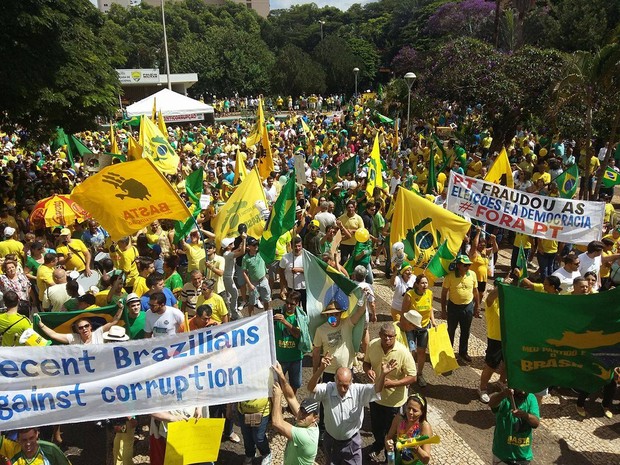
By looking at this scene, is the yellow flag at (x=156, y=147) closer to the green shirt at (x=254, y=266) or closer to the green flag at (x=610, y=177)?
the green shirt at (x=254, y=266)

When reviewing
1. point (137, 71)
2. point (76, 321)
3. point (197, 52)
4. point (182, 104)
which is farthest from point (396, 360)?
point (197, 52)

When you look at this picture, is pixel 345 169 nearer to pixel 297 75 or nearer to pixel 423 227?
pixel 423 227

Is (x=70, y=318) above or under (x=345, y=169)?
under

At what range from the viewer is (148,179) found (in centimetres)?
707

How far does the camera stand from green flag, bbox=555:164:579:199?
1033cm

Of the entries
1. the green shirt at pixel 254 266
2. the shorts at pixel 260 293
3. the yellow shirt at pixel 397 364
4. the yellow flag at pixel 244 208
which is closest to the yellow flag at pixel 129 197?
the green shirt at pixel 254 266

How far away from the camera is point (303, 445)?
4.12 meters

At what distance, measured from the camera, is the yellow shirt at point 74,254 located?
8258 millimetres

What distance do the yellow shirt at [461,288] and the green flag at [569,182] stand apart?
14.8ft

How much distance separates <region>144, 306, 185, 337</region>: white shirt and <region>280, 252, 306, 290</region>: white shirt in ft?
7.84

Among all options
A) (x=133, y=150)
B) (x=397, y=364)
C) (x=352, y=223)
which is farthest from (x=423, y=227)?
(x=133, y=150)

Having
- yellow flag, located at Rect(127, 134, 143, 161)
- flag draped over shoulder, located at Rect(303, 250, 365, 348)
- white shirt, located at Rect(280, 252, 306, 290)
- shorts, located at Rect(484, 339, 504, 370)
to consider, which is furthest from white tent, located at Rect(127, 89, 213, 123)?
shorts, located at Rect(484, 339, 504, 370)

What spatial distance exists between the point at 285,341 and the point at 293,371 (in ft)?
1.54

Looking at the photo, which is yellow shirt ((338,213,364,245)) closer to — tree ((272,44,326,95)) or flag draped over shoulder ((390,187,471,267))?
flag draped over shoulder ((390,187,471,267))
